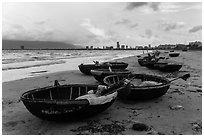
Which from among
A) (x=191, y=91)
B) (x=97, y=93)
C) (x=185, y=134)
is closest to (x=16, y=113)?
(x=97, y=93)

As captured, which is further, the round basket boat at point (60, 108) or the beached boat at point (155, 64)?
the beached boat at point (155, 64)

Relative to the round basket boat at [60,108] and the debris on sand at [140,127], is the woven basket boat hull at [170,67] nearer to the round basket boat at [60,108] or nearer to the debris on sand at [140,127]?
the round basket boat at [60,108]

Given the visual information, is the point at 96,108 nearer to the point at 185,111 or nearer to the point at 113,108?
the point at 113,108

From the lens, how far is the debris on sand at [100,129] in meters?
5.28

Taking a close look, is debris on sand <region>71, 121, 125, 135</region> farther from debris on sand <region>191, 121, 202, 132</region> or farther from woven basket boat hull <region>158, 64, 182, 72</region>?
woven basket boat hull <region>158, 64, 182, 72</region>

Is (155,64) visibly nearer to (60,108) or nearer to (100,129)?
(100,129)

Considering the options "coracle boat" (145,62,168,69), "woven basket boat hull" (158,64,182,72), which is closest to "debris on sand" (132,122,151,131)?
"woven basket boat hull" (158,64,182,72)

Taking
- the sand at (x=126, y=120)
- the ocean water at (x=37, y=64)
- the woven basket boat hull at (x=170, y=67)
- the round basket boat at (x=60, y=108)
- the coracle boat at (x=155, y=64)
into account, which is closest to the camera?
the round basket boat at (x=60, y=108)

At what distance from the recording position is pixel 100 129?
5.44m

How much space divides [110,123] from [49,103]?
168cm

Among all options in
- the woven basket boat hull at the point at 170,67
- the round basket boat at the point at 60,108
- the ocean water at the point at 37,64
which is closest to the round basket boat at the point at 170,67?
the woven basket boat hull at the point at 170,67

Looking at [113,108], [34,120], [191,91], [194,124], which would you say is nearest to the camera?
[194,124]

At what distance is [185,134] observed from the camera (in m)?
5.17

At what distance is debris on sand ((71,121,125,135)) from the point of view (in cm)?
528
